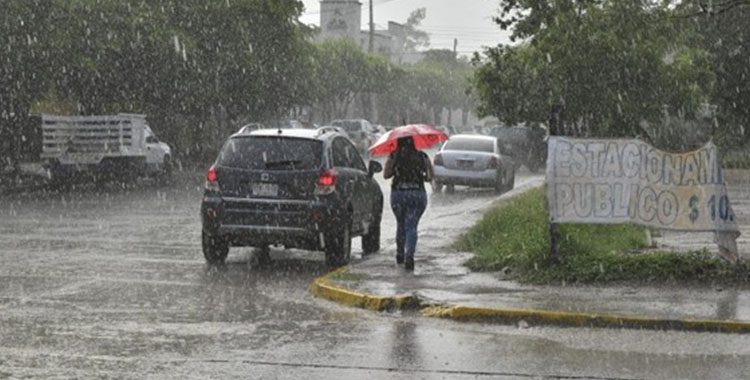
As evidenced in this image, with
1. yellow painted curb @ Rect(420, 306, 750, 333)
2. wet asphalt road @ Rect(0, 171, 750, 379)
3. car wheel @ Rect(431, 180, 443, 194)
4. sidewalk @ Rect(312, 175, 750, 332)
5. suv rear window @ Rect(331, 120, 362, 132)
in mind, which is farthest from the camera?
suv rear window @ Rect(331, 120, 362, 132)

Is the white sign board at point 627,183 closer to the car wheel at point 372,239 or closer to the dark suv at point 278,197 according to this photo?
the dark suv at point 278,197

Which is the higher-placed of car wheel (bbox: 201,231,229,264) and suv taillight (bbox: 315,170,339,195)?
suv taillight (bbox: 315,170,339,195)

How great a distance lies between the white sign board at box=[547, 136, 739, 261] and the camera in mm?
13680

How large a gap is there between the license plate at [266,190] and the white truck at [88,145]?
17.3 meters

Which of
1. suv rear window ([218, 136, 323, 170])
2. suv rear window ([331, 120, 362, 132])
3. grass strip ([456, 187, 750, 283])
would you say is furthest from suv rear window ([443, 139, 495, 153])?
suv rear window ([331, 120, 362, 132])

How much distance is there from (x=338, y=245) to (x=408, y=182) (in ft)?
4.38

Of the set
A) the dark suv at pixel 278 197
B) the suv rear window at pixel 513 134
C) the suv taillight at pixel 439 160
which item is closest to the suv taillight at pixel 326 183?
the dark suv at pixel 278 197

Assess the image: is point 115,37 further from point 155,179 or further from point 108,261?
point 108,261

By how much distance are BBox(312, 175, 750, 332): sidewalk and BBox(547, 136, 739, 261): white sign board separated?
111 centimetres

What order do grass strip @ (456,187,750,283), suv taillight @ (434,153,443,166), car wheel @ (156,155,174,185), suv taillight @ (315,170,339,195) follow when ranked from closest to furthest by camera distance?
grass strip @ (456,187,750,283), suv taillight @ (315,170,339,195), suv taillight @ (434,153,443,166), car wheel @ (156,155,174,185)

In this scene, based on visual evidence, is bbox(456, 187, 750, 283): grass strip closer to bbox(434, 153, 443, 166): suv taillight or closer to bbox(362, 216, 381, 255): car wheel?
bbox(362, 216, 381, 255): car wheel

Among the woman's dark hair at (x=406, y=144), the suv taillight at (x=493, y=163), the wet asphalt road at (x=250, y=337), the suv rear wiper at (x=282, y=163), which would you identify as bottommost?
the wet asphalt road at (x=250, y=337)

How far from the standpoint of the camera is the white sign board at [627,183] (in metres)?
13.7

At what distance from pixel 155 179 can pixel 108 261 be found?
64.5 ft
